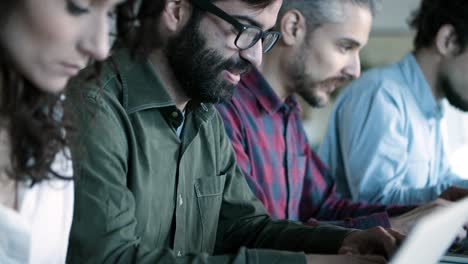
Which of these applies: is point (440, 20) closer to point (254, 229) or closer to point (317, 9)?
point (317, 9)

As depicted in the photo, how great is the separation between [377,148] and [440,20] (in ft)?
2.02

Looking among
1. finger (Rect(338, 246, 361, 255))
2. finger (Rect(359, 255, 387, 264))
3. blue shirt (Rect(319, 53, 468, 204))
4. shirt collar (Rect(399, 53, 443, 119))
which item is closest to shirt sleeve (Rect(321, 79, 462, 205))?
blue shirt (Rect(319, 53, 468, 204))

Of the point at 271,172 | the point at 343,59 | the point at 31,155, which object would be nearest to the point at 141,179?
the point at 31,155

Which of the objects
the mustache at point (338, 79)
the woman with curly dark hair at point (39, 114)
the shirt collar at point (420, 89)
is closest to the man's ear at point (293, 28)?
the mustache at point (338, 79)

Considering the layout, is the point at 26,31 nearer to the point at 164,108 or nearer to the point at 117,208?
the point at 117,208

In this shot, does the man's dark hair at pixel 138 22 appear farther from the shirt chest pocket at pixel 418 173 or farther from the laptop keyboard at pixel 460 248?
the shirt chest pocket at pixel 418 173

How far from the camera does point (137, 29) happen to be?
1.06 m

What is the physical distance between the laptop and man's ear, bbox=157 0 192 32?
673 millimetres

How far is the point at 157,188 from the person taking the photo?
4.17 feet

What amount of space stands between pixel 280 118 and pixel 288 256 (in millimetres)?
837

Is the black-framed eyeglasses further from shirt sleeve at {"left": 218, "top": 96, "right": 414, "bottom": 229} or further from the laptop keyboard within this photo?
the laptop keyboard

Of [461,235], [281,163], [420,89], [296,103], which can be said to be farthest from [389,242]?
[420,89]

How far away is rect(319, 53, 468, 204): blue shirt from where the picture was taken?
205 cm

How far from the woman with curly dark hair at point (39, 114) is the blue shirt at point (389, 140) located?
3.92ft
